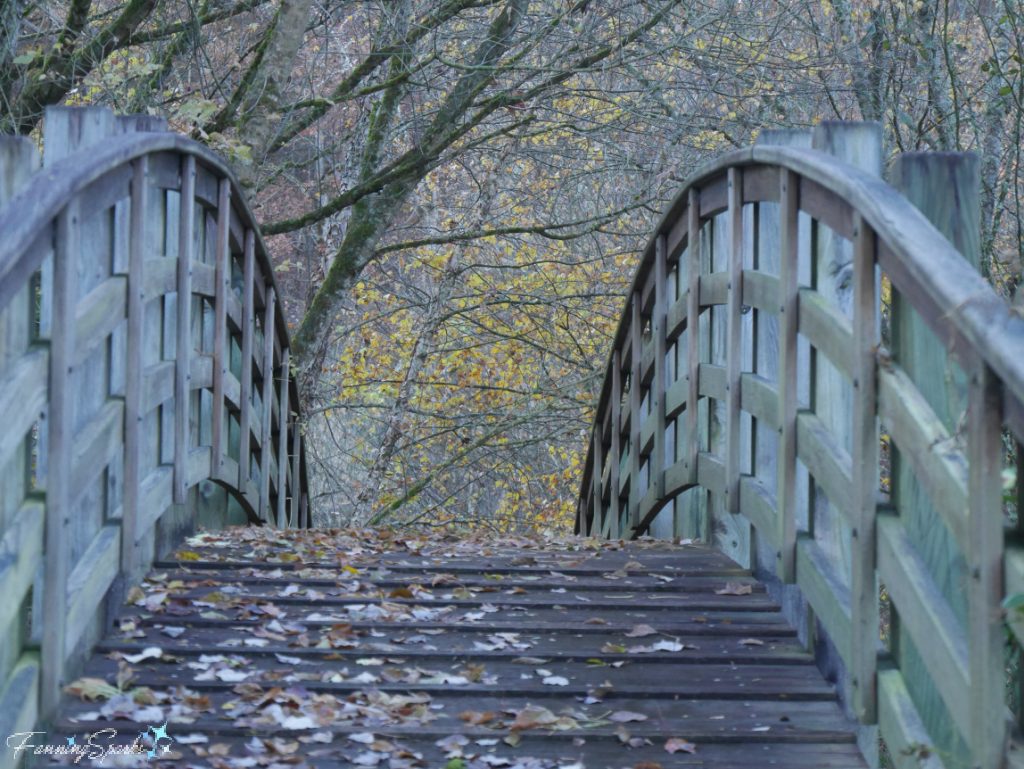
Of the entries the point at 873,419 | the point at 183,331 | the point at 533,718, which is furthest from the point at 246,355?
the point at 873,419

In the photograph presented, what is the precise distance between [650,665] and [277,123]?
22.7 ft

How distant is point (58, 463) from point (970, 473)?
2.13m

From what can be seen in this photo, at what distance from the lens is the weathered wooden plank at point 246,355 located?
226 inches

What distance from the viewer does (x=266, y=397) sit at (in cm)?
677

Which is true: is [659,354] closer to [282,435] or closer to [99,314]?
[282,435]

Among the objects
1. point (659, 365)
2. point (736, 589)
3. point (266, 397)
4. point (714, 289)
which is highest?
point (714, 289)

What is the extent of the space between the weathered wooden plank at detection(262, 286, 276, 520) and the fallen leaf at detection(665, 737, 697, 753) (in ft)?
14.2

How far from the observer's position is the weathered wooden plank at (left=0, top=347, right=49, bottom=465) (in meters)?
2.36

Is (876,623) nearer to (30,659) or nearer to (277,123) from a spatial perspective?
(30,659)

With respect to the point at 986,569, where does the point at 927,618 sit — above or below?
below

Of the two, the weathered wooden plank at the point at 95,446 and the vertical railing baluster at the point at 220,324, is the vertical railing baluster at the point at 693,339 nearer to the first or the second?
the vertical railing baluster at the point at 220,324

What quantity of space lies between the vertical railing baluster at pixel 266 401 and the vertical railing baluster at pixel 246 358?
606mm

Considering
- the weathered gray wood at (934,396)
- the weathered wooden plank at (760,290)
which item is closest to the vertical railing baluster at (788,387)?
the weathered wooden plank at (760,290)

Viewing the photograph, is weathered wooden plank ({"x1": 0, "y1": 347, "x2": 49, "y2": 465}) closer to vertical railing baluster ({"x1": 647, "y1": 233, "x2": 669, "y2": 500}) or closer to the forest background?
vertical railing baluster ({"x1": 647, "y1": 233, "x2": 669, "y2": 500})
